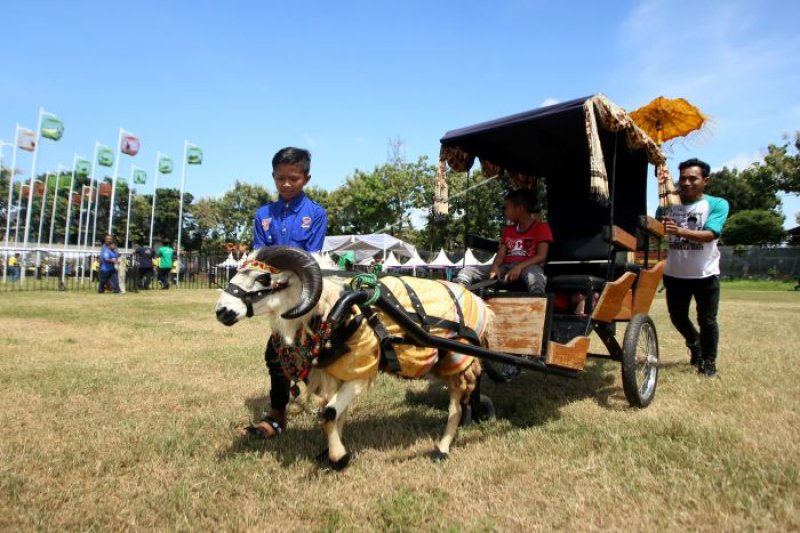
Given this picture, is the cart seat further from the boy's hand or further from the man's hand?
the man's hand

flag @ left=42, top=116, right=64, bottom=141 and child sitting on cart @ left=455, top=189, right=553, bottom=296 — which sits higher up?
flag @ left=42, top=116, right=64, bottom=141

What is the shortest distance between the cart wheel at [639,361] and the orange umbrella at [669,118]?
3.95 m

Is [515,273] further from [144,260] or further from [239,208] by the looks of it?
[239,208]

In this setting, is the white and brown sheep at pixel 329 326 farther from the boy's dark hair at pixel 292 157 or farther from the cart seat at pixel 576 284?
the cart seat at pixel 576 284

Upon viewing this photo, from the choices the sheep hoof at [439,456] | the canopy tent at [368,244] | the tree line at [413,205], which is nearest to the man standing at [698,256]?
the sheep hoof at [439,456]

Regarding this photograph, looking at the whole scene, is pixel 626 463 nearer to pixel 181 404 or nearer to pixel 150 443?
pixel 150 443

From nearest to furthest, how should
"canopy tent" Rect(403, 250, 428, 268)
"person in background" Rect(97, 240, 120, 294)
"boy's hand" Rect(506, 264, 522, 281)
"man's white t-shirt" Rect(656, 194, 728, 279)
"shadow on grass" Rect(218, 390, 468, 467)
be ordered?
"shadow on grass" Rect(218, 390, 468, 467)
"boy's hand" Rect(506, 264, 522, 281)
"man's white t-shirt" Rect(656, 194, 728, 279)
"person in background" Rect(97, 240, 120, 294)
"canopy tent" Rect(403, 250, 428, 268)

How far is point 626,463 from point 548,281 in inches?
85.4

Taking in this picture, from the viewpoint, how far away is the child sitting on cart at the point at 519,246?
474cm

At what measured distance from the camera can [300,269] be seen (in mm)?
2883

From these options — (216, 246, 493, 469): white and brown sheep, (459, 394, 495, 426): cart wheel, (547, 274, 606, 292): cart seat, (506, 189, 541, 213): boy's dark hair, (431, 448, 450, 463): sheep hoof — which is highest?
(506, 189, 541, 213): boy's dark hair

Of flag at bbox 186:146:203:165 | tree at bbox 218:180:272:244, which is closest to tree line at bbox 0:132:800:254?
tree at bbox 218:180:272:244

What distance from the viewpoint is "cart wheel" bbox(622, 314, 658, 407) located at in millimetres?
4340

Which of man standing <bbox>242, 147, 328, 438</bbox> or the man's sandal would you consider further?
the man's sandal
